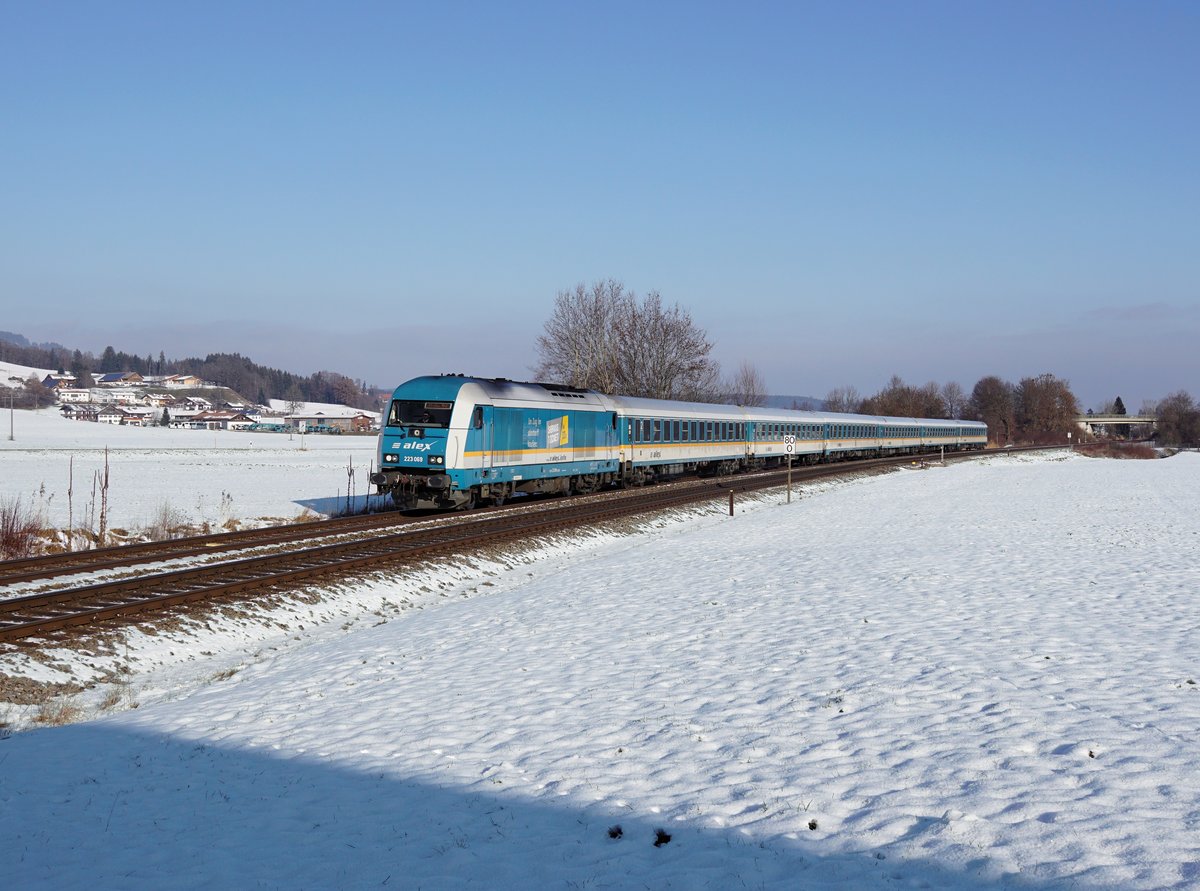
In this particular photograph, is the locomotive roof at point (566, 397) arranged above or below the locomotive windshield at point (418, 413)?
above

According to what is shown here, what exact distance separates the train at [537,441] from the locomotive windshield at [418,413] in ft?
0.09

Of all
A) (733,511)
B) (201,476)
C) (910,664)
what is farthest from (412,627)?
(201,476)

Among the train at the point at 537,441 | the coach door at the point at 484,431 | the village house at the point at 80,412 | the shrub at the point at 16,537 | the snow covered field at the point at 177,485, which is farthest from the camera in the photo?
the village house at the point at 80,412

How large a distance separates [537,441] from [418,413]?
5.12 metres

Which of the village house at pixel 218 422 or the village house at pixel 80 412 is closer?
the village house at pixel 80 412

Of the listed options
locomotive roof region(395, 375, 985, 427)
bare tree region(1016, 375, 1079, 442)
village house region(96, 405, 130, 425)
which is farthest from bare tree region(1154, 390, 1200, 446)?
village house region(96, 405, 130, 425)

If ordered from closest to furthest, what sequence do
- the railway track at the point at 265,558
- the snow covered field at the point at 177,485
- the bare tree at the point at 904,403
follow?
1. the railway track at the point at 265,558
2. the snow covered field at the point at 177,485
3. the bare tree at the point at 904,403

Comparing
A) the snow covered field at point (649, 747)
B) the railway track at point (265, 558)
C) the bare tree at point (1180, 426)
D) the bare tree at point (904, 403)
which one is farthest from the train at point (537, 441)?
the bare tree at point (1180, 426)

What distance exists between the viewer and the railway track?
13.0 m

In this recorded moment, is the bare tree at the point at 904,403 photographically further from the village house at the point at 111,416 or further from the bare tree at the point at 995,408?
the village house at the point at 111,416

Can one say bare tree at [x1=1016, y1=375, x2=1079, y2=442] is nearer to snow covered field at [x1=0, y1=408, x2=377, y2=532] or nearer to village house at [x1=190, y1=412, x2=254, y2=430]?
snow covered field at [x1=0, y1=408, x2=377, y2=532]

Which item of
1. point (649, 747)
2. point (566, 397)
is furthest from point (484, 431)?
point (649, 747)

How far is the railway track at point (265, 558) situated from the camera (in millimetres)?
13008

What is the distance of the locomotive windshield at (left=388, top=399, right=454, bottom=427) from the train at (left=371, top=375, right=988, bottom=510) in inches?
1.0
